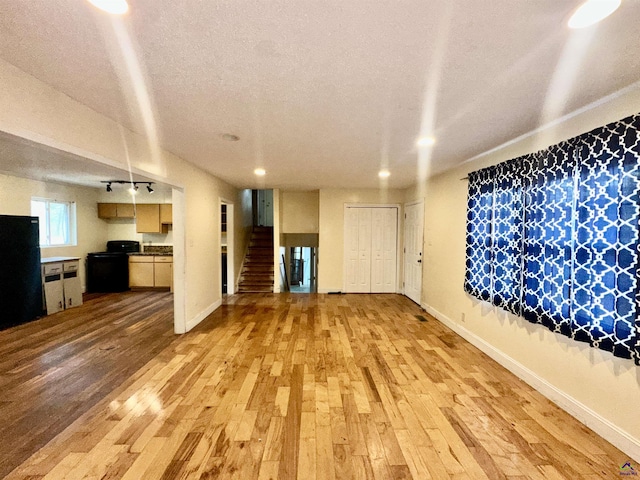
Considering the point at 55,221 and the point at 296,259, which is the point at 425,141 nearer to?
the point at 55,221

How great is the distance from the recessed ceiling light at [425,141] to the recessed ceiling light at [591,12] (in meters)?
1.54

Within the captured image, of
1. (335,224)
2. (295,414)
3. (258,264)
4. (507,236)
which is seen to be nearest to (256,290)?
(258,264)

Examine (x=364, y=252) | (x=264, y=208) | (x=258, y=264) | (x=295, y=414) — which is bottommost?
(x=295, y=414)

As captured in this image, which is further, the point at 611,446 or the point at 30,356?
the point at 30,356

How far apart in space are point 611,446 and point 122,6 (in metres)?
3.69

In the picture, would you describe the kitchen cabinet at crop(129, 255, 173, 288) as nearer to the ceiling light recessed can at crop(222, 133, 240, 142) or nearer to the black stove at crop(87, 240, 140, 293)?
the black stove at crop(87, 240, 140, 293)

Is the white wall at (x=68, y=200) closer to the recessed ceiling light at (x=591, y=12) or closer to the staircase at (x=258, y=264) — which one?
the staircase at (x=258, y=264)

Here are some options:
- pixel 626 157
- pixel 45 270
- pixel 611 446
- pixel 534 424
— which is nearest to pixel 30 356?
pixel 45 270

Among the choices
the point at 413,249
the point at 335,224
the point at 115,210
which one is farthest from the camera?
the point at 115,210

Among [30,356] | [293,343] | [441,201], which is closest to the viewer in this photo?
[30,356]

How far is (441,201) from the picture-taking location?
4520 millimetres

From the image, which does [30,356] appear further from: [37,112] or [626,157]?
[626,157]

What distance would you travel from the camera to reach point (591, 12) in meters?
1.21

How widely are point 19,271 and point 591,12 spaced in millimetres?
6426
